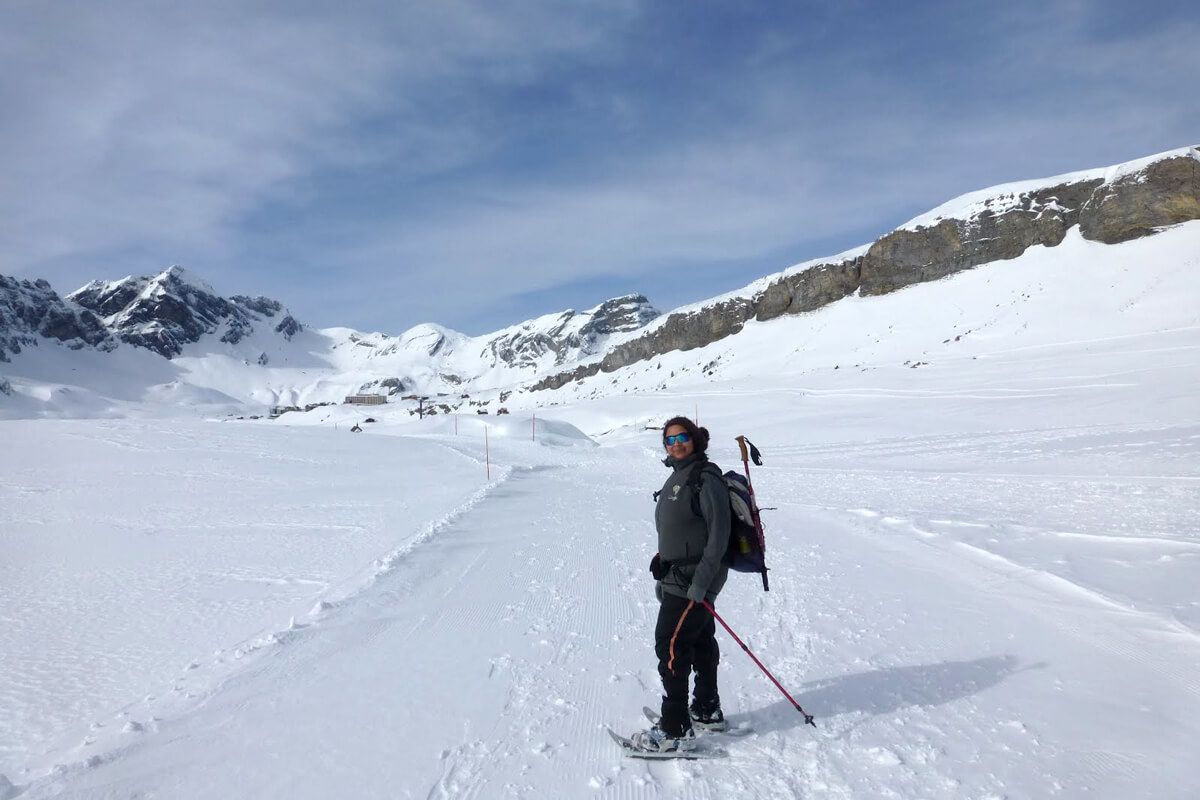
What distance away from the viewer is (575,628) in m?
6.18

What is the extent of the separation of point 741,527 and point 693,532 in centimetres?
29

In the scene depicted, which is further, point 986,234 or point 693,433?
point 986,234

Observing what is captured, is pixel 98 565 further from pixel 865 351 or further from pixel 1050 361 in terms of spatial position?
pixel 865 351

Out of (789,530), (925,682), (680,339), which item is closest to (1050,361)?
(789,530)

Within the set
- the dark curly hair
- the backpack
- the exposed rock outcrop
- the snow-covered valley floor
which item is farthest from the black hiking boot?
the exposed rock outcrop

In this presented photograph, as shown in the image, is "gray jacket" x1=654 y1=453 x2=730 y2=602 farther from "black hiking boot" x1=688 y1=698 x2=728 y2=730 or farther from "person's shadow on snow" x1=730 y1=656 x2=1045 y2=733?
"person's shadow on snow" x1=730 y1=656 x2=1045 y2=733

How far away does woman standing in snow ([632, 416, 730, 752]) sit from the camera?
3883 mm

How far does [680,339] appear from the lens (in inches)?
3233

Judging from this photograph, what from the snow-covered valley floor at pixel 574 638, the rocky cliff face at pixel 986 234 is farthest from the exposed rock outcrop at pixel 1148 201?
the snow-covered valley floor at pixel 574 638

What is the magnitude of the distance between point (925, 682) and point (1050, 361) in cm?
2982

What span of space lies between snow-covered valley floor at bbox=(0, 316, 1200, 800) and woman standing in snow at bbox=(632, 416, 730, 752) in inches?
9.8

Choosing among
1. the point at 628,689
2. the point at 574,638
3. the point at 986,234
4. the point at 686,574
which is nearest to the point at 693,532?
the point at 686,574

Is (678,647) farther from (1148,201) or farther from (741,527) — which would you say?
(1148,201)

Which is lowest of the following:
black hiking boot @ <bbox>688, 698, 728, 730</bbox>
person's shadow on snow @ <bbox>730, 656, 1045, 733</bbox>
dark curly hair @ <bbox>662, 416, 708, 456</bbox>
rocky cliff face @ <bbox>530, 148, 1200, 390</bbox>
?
person's shadow on snow @ <bbox>730, 656, 1045, 733</bbox>
